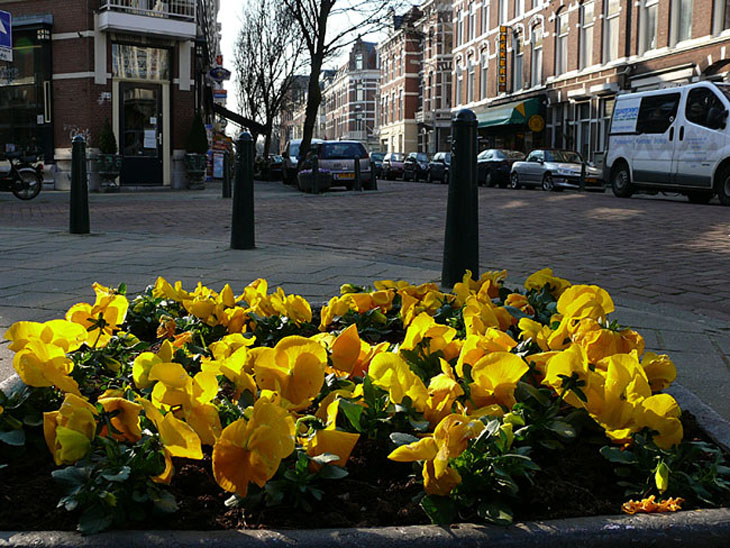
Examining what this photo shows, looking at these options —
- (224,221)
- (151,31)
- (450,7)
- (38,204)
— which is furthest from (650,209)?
(450,7)

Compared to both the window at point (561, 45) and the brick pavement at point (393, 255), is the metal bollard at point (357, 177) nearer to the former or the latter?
the brick pavement at point (393, 255)

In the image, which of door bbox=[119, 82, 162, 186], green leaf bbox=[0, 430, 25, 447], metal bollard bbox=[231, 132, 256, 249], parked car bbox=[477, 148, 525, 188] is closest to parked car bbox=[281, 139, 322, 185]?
door bbox=[119, 82, 162, 186]

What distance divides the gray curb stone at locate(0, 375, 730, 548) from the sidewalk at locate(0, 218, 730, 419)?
1.05 metres

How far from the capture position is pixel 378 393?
200 centimetres

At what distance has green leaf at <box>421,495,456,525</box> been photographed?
156 centimetres

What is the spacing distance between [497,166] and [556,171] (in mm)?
3271

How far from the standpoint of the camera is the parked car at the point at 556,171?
23.7m

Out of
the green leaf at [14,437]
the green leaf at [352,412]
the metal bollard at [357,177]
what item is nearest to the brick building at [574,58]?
the metal bollard at [357,177]

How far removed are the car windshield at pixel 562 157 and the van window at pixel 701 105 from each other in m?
7.42

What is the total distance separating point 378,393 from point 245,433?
45cm

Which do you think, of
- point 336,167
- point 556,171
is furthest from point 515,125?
point 336,167

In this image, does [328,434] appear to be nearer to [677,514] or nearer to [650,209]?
[677,514]

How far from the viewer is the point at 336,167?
2128cm

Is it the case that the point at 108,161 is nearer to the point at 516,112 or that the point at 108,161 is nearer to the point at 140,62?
the point at 140,62
